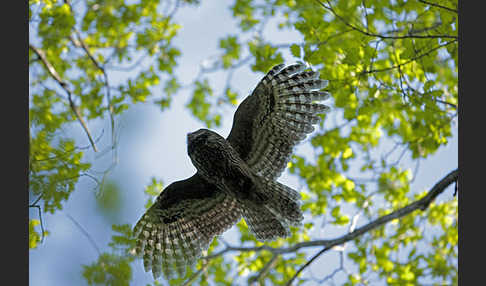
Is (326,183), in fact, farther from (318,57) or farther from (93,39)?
(93,39)

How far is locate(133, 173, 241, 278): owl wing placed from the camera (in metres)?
4.18

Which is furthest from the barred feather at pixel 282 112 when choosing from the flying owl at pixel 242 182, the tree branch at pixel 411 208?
the tree branch at pixel 411 208

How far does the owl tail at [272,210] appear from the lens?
3.69m

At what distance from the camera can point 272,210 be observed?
379 centimetres

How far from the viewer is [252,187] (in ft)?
11.7

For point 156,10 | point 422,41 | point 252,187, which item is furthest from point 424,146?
point 156,10

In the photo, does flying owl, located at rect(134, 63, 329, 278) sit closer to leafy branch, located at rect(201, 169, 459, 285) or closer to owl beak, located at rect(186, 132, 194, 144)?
owl beak, located at rect(186, 132, 194, 144)

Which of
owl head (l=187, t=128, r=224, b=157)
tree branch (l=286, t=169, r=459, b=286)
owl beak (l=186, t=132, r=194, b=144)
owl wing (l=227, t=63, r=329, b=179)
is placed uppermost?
owl wing (l=227, t=63, r=329, b=179)

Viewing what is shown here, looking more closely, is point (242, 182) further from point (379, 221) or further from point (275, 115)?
point (379, 221)

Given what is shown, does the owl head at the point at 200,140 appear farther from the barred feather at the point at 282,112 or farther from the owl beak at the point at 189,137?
the barred feather at the point at 282,112

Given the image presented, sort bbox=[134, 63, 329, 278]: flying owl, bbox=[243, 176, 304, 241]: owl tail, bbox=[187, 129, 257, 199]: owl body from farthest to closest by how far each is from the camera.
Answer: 1. bbox=[243, 176, 304, 241]: owl tail
2. bbox=[134, 63, 329, 278]: flying owl
3. bbox=[187, 129, 257, 199]: owl body

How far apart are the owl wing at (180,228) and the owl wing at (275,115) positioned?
1.64ft

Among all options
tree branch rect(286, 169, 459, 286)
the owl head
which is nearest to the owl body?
the owl head

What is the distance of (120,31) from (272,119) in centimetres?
448
